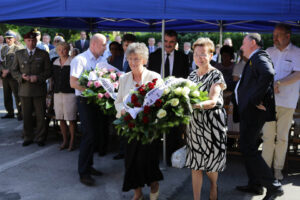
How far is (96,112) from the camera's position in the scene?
14.7ft

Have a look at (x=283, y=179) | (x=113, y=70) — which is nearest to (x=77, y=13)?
(x=113, y=70)

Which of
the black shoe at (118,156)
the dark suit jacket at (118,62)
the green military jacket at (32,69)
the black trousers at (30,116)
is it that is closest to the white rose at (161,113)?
the black shoe at (118,156)

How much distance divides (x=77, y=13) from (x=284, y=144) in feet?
11.3

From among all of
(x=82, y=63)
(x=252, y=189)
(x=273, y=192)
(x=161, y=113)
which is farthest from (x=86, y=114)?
(x=273, y=192)

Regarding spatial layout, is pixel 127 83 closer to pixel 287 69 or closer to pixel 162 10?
pixel 162 10

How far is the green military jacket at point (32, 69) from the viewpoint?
6031 millimetres

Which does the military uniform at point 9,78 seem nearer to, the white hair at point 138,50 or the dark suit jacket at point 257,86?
the white hair at point 138,50

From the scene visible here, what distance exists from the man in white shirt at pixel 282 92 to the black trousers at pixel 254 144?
0.82 meters

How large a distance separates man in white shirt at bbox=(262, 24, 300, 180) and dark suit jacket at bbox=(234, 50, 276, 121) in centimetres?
71

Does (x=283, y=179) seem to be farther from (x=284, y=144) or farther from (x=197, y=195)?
(x=197, y=195)

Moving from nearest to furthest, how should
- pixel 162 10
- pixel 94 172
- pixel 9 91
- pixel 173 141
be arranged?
pixel 162 10, pixel 94 172, pixel 173 141, pixel 9 91

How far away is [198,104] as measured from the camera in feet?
10.4

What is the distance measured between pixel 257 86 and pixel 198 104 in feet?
2.70

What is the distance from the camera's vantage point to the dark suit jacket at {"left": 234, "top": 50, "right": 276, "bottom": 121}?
3477 mm
